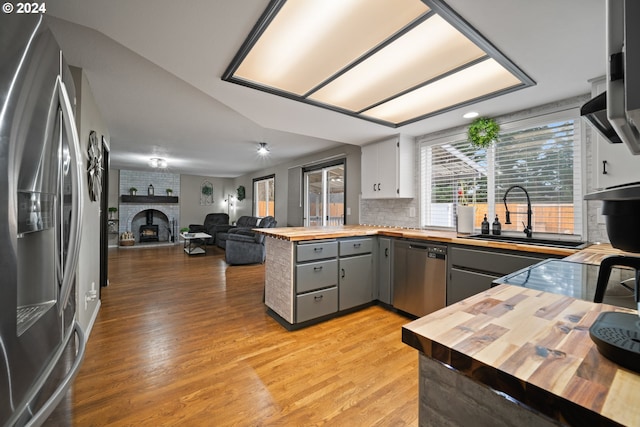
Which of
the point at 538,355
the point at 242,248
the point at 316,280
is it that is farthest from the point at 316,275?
the point at 242,248

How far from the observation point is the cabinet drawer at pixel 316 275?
2561mm

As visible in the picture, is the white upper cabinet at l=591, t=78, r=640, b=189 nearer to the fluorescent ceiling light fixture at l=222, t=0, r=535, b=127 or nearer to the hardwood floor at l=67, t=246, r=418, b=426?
the fluorescent ceiling light fixture at l=222, t=0, r=535, b=127

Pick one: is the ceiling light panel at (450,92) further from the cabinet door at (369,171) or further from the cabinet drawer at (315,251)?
the cabinet drawer at (315,251)

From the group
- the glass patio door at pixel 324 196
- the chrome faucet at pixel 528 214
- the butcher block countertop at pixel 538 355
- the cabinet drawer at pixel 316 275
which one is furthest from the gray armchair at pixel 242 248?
the butcher block countertop at pixel 538 355

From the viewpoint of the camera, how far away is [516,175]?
2.67 metres

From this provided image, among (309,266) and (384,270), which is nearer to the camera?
(309,266)

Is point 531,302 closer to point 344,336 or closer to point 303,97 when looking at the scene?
point 344,336

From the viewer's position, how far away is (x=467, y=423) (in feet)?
1.81

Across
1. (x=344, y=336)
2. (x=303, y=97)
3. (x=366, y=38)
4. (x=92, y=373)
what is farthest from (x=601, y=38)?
(x=92, y=373)

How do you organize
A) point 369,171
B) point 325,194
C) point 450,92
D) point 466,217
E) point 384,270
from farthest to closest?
point 325,194 < point 369,171 < point 384,270 < point 466,217 < point 450,92

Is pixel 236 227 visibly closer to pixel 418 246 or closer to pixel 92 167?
pixel 92 167

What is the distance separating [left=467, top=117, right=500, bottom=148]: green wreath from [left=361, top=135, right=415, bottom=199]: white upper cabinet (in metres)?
0.79

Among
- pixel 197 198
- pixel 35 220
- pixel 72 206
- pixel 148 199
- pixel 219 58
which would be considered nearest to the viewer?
pixel 35 220

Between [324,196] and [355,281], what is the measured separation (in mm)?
2707
